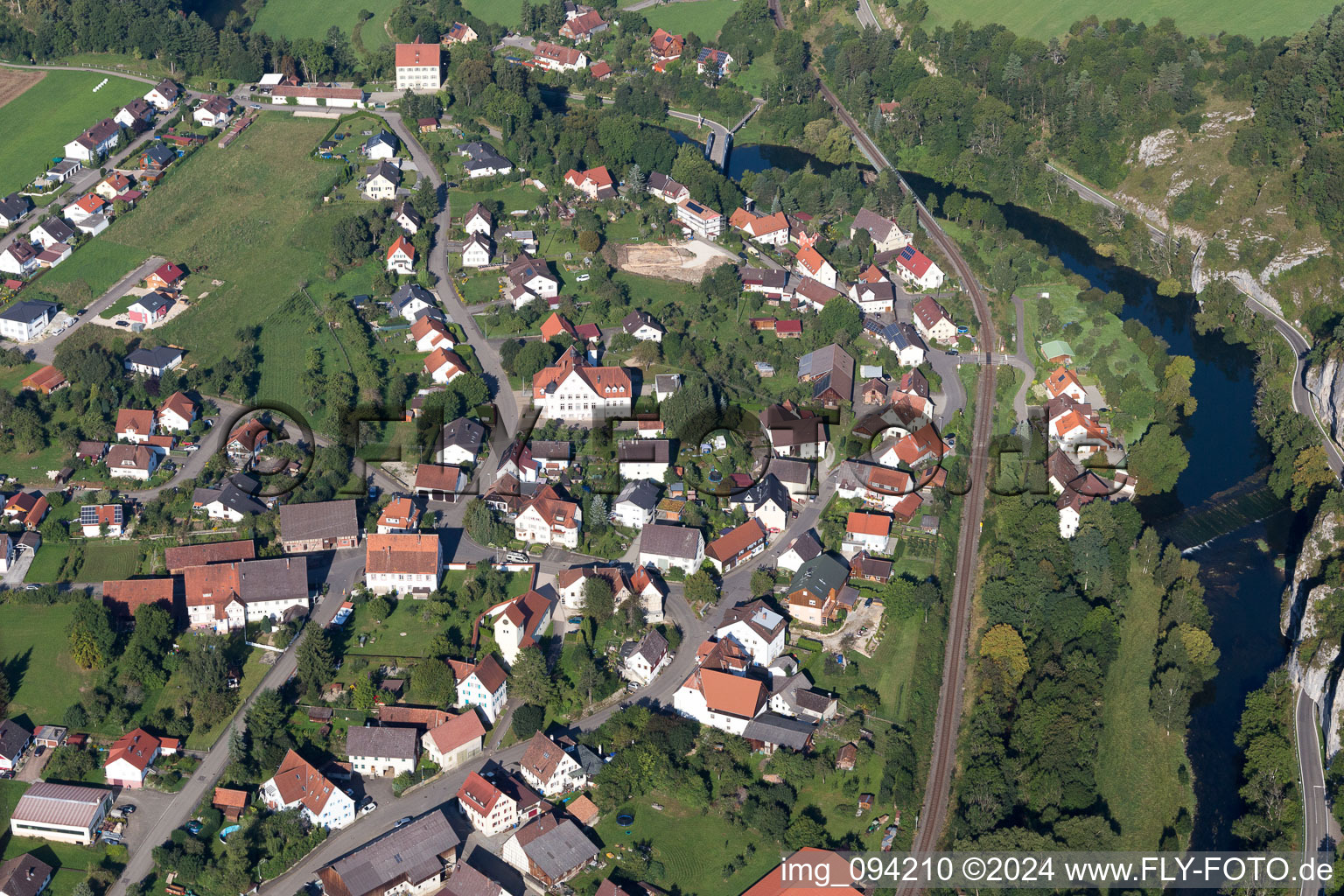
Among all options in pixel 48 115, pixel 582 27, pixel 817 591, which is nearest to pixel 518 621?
pixel 817 591

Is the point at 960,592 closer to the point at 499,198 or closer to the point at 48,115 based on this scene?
the point at 499,198

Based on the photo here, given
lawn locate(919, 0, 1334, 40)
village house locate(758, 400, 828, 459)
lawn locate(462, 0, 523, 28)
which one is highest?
lawn locate(919, 0, 1334, 40)

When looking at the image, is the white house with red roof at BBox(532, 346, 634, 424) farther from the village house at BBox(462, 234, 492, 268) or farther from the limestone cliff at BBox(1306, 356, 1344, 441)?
the limestone cliff at BBox(1306, 356, 1344, 441)

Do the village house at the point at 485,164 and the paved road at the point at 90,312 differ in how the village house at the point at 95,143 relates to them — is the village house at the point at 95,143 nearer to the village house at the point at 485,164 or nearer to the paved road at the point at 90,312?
the paved road at the point at 90,312

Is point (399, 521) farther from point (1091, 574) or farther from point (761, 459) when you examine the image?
point (1091, 574)

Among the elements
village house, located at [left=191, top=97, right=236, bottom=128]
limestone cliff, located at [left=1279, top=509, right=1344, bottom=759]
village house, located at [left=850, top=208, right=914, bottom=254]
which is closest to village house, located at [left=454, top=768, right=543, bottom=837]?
limestone cliff, located at [left=1279, top=509, right=1344, bottom=759]

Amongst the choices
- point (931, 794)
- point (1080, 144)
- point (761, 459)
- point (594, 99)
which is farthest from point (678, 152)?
point (931, 794)

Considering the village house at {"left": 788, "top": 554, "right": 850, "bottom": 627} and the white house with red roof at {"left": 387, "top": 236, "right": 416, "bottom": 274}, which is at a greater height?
the village house at {"left": 788, "top": 554, "right": 850, "bottom": 627}
